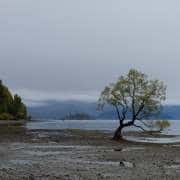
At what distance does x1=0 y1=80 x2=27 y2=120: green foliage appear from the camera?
565 ft

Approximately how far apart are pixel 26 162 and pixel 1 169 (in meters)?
5.50

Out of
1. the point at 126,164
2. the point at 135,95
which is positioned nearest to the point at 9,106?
the point at 135,95

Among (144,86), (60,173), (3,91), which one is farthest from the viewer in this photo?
(3,91)

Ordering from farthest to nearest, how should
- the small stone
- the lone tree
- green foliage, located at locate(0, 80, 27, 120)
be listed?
green foliage, located at locate(0, 80, 27, 120)
the lone tree
the small stone

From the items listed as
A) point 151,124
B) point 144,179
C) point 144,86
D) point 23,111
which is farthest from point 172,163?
point 23,111

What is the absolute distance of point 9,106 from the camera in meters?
182

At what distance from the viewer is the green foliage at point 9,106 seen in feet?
565

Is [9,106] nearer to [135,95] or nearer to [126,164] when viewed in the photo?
[135,95]

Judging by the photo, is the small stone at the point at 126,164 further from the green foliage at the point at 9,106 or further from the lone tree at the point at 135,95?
the green foliage at the point at 9,106

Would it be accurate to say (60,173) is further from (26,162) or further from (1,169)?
(26,162)

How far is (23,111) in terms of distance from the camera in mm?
192500

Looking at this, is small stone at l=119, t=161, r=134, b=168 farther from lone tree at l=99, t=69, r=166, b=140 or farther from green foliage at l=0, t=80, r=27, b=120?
green foliage at l=0, t=80, r=27, b=120

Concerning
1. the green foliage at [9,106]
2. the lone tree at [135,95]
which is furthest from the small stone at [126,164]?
the green foliage at [9,106]

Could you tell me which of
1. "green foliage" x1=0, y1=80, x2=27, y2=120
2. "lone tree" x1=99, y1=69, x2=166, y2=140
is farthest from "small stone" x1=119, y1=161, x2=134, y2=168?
"green foliage" x1=0, y1=80, x2=27, y2=120
